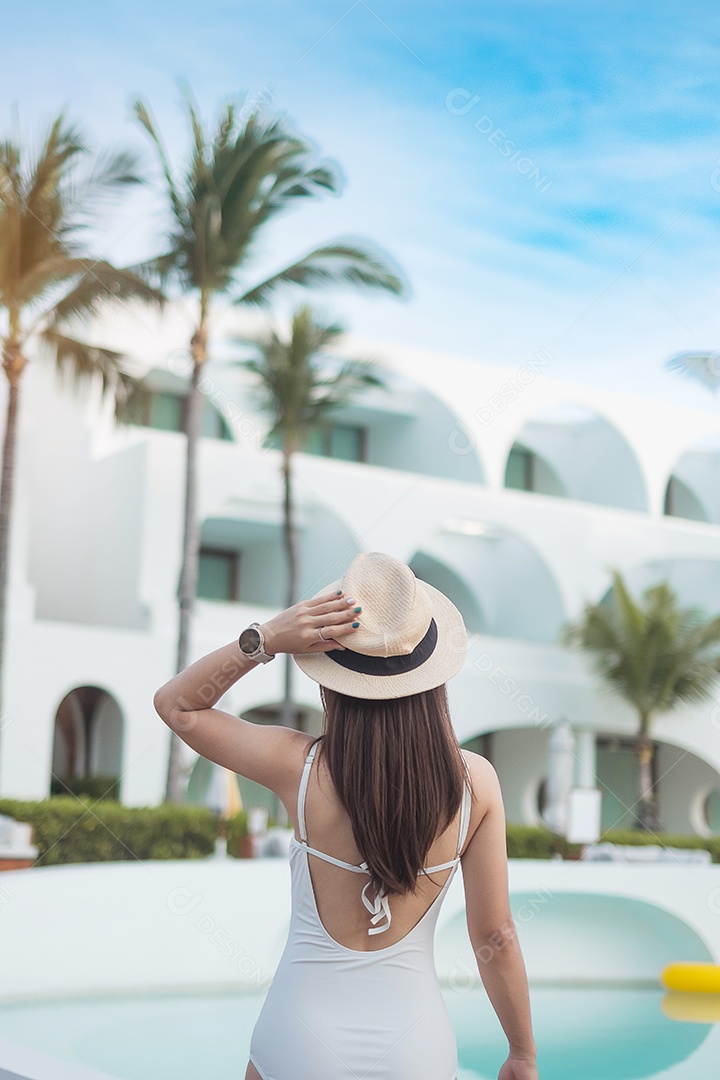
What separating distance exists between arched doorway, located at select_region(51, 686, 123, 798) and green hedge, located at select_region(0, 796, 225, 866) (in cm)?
544

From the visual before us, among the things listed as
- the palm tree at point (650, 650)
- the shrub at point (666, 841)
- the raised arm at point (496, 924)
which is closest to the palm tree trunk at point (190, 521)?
the shrub at point (666, 841)

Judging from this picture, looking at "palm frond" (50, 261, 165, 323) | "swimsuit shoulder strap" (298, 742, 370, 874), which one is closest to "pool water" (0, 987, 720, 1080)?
"swimsuit shoulder strap" (298, 742, 370, 874)

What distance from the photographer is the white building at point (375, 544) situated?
18672 mm

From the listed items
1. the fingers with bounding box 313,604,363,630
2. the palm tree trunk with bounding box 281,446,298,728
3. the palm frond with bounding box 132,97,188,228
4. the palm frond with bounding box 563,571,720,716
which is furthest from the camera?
the palm frond with bounding box 563,571,720,716

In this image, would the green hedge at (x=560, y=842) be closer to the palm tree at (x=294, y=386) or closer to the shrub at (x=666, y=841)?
the shrub at (x=666, y=841)

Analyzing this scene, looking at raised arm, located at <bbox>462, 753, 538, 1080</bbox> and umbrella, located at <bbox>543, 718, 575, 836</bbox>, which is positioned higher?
raised arm, located at <bbox>462, 753, 538, 1080</bbox>

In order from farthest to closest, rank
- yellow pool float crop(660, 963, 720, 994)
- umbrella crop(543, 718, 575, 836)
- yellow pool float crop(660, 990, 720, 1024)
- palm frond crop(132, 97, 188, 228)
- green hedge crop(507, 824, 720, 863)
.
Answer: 1. palm frond crop(132, 97, 188, 228)
2. green hedge crop(507, 824, 720, 863)
3. umbrella crop(543, 718, 575, 836)
4. yellow pool float crop(660, 963, 720, 994)
5. yellow pool float crop(660, 990, 720, 1024)

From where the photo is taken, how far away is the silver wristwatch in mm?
1941

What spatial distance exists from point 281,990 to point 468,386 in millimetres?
24082

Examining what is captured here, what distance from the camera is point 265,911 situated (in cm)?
962

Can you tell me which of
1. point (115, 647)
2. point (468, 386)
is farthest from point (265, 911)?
point (468, 386)

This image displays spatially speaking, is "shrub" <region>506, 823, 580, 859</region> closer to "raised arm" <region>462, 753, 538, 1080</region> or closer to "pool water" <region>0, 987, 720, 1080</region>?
"pool water" <region>0, 987, 720, 1080</region>

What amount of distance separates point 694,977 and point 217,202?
10.6 metres

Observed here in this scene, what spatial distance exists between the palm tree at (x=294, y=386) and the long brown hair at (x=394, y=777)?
54.7ft
